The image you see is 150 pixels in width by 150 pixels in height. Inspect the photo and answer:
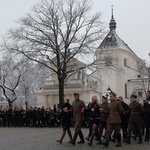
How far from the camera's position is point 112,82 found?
7488 cm

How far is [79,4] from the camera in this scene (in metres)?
36.5

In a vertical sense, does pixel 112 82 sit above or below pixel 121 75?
below

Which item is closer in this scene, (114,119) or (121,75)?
(114,119)

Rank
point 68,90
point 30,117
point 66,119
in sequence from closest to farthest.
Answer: point 66,119 → point 30,117 → point 68,90

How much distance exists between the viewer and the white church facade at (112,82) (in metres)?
59.9

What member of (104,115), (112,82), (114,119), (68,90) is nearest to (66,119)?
(104,115)

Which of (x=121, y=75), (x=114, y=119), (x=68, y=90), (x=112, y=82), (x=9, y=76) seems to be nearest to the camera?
(x=114, y=119)

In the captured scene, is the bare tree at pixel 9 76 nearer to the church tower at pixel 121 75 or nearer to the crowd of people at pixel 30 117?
the crowd of people at pixel 30 117

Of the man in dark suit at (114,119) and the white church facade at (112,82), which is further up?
the white church facade at (112,82)

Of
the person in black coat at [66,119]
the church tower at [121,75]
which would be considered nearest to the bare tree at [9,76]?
the church tower at [121,75]

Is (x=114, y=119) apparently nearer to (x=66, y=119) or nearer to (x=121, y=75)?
(x=66, y=119)

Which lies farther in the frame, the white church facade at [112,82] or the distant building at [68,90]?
the white church facade at [112,82]

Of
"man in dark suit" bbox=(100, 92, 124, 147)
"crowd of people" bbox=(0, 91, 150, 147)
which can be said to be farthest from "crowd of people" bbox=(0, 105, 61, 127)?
"man in dark suit" bbox=(100, 92, 124, 147)

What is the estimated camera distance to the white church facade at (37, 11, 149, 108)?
59.9 m
